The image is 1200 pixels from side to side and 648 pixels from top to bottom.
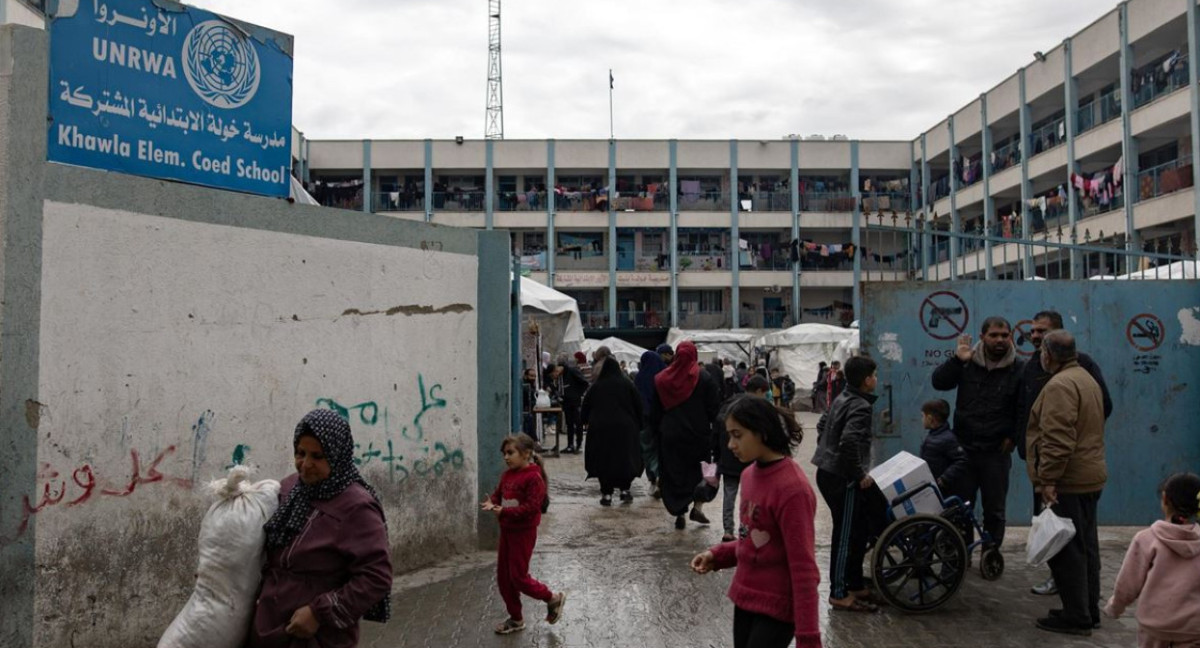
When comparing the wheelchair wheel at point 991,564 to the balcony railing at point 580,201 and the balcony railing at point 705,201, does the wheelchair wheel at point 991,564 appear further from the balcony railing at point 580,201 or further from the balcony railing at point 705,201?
the balcony railing at point 705,201

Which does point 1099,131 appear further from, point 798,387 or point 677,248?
point 677,248

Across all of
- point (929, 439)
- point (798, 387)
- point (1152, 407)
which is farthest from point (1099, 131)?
point (929, 439)

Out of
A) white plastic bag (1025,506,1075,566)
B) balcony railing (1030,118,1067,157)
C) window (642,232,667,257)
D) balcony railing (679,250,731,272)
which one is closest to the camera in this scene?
white plastic bag (1025,506,1075,566)

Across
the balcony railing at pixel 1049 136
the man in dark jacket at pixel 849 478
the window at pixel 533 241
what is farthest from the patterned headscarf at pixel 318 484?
the window at pixel 533 241

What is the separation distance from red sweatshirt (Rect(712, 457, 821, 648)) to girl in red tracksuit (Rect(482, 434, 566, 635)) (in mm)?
2250

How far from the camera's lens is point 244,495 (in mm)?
3211

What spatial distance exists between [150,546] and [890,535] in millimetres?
4295

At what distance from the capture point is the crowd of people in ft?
10.3

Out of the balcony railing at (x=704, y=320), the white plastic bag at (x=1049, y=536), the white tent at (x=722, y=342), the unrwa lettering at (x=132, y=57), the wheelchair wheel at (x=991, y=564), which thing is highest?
the unrwa lettering at (x=132, y=57)

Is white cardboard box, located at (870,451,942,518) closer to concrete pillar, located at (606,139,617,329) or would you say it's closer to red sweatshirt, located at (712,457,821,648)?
red sweatshirt, located at (712,457,821,648)

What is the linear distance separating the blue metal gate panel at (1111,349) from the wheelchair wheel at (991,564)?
137 cm

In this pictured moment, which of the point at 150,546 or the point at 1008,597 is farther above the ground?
the point at 150,546

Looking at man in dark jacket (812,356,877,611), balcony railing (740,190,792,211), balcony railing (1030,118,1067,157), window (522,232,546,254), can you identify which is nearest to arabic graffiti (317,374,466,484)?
man in dark jacket (812,356,877,611)

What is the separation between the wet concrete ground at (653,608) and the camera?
220 inches
